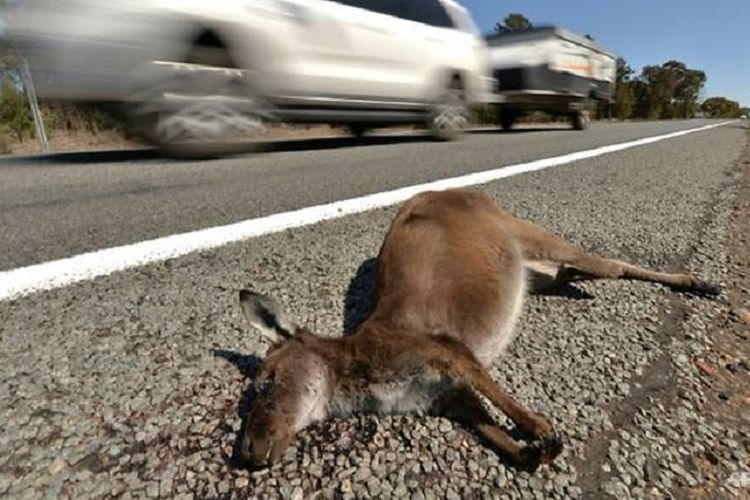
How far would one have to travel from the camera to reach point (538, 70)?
46.8 ft

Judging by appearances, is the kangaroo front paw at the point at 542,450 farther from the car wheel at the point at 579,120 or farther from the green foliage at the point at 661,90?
the green foliage at the point at 661,90

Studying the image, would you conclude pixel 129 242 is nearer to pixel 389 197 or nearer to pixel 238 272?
pixel 238 272

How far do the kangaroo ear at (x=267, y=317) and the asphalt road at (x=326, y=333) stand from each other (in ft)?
0.49

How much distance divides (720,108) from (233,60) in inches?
4801

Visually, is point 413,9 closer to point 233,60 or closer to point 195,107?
point 233,60

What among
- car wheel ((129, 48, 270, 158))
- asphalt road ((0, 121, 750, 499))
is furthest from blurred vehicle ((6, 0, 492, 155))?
asphalt road ((0, 121, 750, 499))

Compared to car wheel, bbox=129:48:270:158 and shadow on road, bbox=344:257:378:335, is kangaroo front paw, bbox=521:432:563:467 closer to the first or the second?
shadow on road, bbox=344:257:378:335

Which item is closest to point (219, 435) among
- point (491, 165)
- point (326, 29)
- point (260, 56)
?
point (491, 165)

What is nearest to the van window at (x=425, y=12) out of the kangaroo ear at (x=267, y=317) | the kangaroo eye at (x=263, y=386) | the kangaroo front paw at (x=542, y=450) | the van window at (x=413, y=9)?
the van window at (x=413, y=9)

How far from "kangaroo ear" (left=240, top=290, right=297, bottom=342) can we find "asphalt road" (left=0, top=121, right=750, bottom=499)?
0.15 m

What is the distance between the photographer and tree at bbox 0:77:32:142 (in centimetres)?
1302

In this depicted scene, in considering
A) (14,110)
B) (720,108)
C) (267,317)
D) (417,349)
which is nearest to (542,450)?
(417,349)

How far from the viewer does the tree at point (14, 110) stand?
513 inches

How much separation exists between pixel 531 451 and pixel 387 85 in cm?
736
